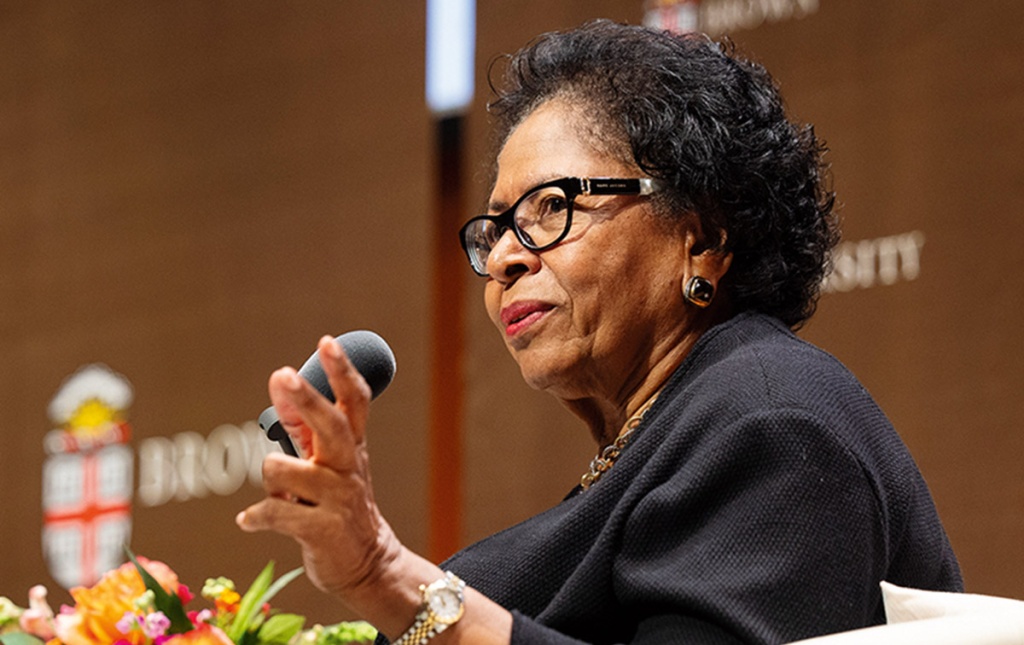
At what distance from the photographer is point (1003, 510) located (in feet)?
8.36

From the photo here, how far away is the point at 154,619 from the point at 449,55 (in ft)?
8.58

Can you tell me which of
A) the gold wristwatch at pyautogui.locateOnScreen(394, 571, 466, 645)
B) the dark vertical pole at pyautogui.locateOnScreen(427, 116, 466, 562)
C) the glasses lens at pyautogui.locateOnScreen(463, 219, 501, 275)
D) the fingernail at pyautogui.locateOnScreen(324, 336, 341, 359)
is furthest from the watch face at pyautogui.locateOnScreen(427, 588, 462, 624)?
the dark vertical pole at pyautogui.locateOnScreen(427, 116, 466, 562)

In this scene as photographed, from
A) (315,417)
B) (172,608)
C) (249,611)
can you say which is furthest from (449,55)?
(315,417)

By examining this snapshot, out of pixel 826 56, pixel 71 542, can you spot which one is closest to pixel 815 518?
pixel 826 56

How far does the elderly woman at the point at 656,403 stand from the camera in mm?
1131

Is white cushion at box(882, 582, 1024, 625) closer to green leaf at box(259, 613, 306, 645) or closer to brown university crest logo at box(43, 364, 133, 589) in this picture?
green leaf at box(259, 613, 306, 645)

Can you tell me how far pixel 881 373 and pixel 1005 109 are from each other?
1.84 feet

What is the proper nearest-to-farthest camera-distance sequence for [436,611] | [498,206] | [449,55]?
[436,611] < [498,206] < [449,55]

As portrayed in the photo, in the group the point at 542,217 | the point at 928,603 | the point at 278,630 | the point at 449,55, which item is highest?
the point at 449,55

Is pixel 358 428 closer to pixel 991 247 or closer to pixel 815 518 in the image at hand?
pixel 815 518

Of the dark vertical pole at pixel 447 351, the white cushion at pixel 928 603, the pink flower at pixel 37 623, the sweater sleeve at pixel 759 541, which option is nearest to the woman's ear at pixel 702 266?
the sweater sleeve at pixel 759 541

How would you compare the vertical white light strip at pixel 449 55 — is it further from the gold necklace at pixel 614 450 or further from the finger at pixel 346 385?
the finger at pixel 346 385

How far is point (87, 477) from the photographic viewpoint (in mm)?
4191

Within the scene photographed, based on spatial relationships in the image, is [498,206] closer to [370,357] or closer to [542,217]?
[542,217]
